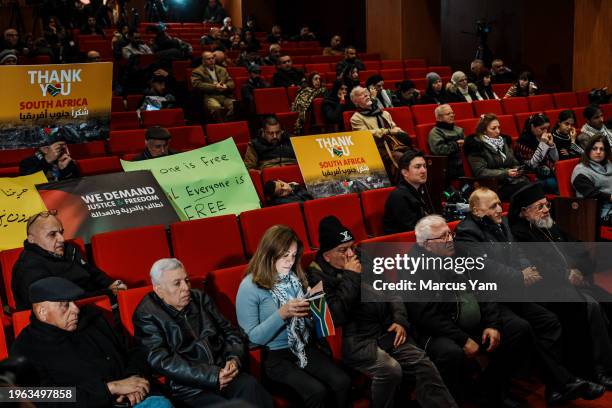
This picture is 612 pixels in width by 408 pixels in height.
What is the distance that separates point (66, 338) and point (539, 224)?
264 cm

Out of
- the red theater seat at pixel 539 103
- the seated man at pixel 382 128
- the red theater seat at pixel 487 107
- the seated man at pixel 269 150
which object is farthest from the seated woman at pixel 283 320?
the red theater seat at pixel 539 103

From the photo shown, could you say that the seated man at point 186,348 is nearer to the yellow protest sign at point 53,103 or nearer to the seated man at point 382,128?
the yellow protest sign at point 53,103

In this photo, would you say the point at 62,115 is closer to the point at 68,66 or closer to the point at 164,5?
the point at 68,66

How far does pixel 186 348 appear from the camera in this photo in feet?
10.1

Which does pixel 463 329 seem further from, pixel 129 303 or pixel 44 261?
pixel 44 261

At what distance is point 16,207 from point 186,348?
1.61 meters

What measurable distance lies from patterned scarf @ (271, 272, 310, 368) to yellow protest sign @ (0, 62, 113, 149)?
2192mm

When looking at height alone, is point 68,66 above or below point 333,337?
above

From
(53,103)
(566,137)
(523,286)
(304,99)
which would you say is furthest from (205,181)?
(566,137)

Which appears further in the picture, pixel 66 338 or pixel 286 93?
pixel 286 93

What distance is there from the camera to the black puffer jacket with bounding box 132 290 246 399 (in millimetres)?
2967

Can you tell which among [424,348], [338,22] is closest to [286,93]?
[424,348]

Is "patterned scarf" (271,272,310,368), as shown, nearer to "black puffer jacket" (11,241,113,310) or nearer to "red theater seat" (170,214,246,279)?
"red theater seat" (170,214,246,279)

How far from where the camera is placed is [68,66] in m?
4.82
